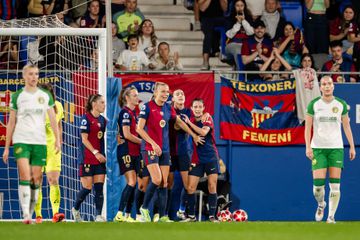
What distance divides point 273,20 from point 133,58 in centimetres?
366

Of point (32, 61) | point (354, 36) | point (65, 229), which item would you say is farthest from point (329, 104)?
point (354, 36)

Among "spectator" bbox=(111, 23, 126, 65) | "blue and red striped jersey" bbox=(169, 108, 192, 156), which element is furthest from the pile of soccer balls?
"spectator" bbox=(111, 23, 126, 65)

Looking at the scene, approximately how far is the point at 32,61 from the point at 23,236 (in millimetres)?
8558

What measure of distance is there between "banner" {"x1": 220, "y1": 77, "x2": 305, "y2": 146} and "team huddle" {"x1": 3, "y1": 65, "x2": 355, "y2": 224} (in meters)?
2.40

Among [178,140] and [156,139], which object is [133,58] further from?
[156,139]

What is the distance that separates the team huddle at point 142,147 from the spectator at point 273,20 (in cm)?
534

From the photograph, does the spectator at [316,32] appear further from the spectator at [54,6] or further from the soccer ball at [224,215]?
the spectator at [54,6]

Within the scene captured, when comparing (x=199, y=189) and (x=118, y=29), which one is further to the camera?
(x=118, y=29)

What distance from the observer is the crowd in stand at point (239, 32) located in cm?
2520

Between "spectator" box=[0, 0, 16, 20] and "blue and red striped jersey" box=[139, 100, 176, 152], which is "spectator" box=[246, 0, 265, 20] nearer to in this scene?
"spectator" box=[0, 0, 16, 20]

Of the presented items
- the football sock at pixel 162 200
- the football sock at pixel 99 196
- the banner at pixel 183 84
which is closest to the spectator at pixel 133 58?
the banner at pixel 183 84

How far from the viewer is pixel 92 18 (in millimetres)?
25750

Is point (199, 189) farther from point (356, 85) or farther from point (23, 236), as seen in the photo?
point (23, 236)

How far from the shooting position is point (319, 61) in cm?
2664
